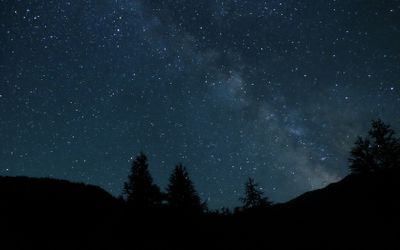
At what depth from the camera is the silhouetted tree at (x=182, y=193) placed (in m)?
23.0

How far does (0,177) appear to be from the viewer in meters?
18.6

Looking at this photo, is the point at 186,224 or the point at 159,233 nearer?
the point at 159,233

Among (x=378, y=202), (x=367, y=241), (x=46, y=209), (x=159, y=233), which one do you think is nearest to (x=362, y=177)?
(x=378, y=202)

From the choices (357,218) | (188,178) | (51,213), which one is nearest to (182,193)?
(188,178)

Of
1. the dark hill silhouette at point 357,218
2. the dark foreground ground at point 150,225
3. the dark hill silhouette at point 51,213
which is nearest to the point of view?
the dark hill silhouette at point 51,213

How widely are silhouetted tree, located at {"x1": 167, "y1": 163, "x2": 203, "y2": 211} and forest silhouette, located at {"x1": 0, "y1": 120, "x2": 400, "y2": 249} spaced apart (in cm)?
10

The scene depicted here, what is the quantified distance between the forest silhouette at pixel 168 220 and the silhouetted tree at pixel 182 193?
10cm

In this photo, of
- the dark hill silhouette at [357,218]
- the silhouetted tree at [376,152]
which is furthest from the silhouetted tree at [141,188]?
the silhouetted tree at [376,152]

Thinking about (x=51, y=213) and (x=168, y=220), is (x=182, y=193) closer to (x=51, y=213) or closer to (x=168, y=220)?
(x=168, y=220)

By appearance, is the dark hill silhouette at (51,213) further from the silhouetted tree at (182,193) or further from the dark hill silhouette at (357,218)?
the dark hill silhouette at (357,218)

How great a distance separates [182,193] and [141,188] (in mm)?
4226

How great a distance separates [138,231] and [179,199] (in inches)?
355

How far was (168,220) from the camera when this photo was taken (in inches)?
678

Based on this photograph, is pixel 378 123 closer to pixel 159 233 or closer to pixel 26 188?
pixel 159 233
